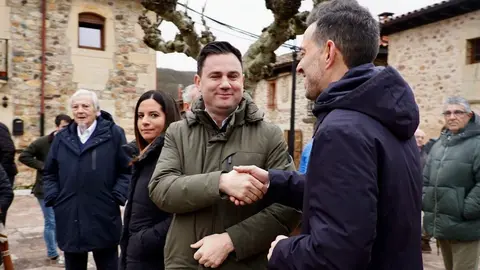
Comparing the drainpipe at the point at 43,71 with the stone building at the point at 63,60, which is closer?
the stone building at the point at 63,60

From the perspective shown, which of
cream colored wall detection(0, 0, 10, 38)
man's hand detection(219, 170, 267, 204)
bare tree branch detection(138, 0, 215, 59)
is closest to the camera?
man's hand detection(219, 170, 267, 204)

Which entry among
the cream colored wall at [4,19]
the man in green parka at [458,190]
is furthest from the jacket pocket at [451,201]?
the cream colored wall at [4,19]

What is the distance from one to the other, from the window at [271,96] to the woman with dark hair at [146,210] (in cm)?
1741

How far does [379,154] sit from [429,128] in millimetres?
11957

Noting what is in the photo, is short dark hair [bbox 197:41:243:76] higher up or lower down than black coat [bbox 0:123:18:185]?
higher up

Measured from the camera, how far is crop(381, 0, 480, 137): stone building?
35.7 feet

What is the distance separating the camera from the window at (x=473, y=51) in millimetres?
10945

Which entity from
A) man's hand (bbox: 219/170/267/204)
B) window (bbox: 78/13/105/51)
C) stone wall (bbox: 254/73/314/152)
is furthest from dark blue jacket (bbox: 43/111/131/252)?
stone wall (bbox: 254/73/314/152)

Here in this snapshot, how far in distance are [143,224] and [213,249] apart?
888mm

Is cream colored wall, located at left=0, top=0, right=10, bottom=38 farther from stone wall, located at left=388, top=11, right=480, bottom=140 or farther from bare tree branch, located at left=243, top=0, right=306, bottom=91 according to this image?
stone wall, located at left=388, top=11, right=480, bottom=140

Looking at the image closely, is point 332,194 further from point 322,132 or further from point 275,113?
point 275,113

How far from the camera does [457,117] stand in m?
3.88

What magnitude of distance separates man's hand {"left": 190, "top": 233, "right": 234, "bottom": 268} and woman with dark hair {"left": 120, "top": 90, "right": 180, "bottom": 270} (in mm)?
666

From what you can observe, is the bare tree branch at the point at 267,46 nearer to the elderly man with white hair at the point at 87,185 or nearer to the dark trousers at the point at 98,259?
the elderly man with white hair at the point at 87,185
